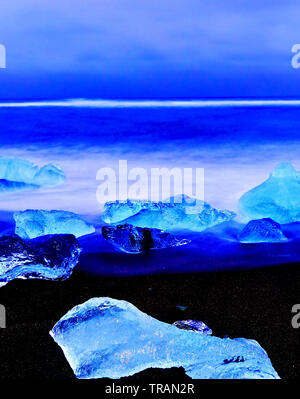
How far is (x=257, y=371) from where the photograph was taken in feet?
3.77

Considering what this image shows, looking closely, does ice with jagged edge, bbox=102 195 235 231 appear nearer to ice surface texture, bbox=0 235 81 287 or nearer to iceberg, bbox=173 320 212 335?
ice surface texture, bbox=0 235 81 287

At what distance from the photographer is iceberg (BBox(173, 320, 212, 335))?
4.28ft

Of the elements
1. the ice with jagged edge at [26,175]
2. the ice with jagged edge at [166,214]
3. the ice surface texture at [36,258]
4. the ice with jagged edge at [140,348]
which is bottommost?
the ice with jagged edge at [140,348]

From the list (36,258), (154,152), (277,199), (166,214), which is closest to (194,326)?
(36,258)

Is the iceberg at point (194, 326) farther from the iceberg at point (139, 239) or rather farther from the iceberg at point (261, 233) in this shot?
the iceberg at point (261, 233)

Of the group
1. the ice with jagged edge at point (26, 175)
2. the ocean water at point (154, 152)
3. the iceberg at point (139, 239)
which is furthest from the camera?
the ice with jagged edge at point (26, 175)

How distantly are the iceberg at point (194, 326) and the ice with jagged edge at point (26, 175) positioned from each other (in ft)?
6.28

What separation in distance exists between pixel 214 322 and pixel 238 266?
410mm

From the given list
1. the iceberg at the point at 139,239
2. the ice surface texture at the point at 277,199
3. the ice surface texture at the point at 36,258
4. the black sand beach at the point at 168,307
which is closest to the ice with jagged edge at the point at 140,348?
the black sand beach at the point at 168,307

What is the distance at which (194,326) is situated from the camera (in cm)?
131

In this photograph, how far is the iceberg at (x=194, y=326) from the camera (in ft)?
4.28

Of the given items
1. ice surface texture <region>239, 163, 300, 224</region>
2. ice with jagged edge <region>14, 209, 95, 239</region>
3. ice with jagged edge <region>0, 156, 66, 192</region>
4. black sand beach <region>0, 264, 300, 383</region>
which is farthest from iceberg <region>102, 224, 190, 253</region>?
ice with jagged edge <region>0, 156, 66, 192</region>

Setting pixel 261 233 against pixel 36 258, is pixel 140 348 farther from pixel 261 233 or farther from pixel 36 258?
pixel 261 233

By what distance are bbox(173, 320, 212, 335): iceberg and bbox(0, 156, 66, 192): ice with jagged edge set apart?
1915mm
